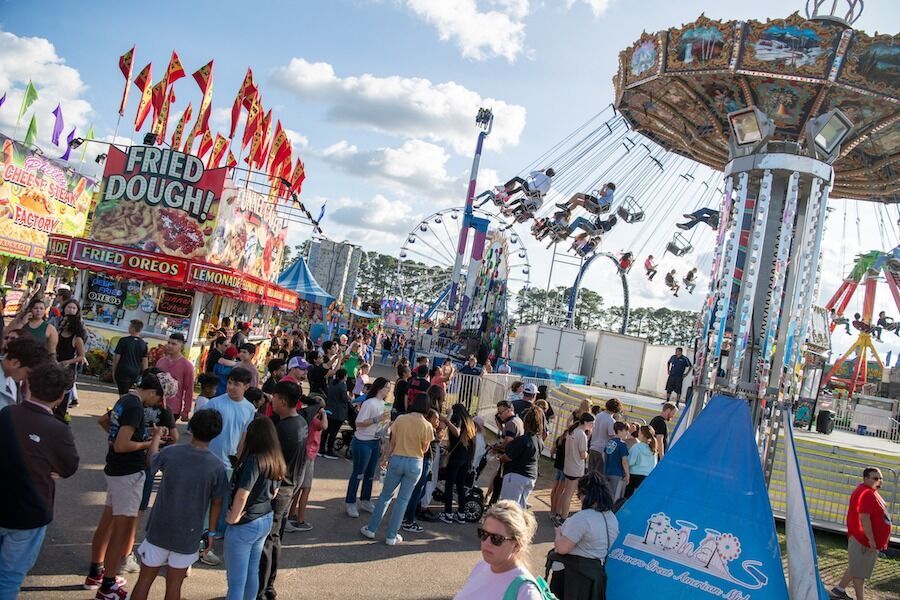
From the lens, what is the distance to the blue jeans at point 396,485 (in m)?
6.82

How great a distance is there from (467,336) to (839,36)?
851 inches

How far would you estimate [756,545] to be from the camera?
6.07 meters

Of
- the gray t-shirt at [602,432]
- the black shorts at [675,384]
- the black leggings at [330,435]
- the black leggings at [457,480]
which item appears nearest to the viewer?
the black leggings at [457,480]

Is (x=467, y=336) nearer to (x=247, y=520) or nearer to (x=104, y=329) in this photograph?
(x=104, y=329)

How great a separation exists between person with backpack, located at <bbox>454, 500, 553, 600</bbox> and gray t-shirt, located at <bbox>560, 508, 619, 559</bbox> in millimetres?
1592

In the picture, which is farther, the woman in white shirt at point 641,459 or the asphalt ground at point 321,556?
the woman in white shirt at point 641,459

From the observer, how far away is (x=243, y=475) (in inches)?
164

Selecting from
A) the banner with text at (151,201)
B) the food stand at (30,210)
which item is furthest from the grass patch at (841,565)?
the food stand at (30,210)

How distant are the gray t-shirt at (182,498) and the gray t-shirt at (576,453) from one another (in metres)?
5.60

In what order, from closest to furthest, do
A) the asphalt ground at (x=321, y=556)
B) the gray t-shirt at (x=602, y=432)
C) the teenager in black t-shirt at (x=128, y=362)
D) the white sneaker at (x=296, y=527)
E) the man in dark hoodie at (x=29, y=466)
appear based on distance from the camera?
the man in dark hoodie at (x=29, y=466)
the asphalt ground at (x=321, y=556)
the white sneaker at (x=296, y=527)
the teenager in black t-shirt at (x=128, y=362)
the gray t-shirt at (x=602, y=432)

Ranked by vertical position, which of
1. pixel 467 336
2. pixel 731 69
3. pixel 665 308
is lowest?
pixel 467 336

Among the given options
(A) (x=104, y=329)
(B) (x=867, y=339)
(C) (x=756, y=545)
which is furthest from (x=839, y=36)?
(B) (x=867, y=339)

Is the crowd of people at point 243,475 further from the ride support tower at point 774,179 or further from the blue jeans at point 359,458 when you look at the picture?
the ride support tower at point 774,179

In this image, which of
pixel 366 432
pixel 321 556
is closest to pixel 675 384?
pixel 366 432
